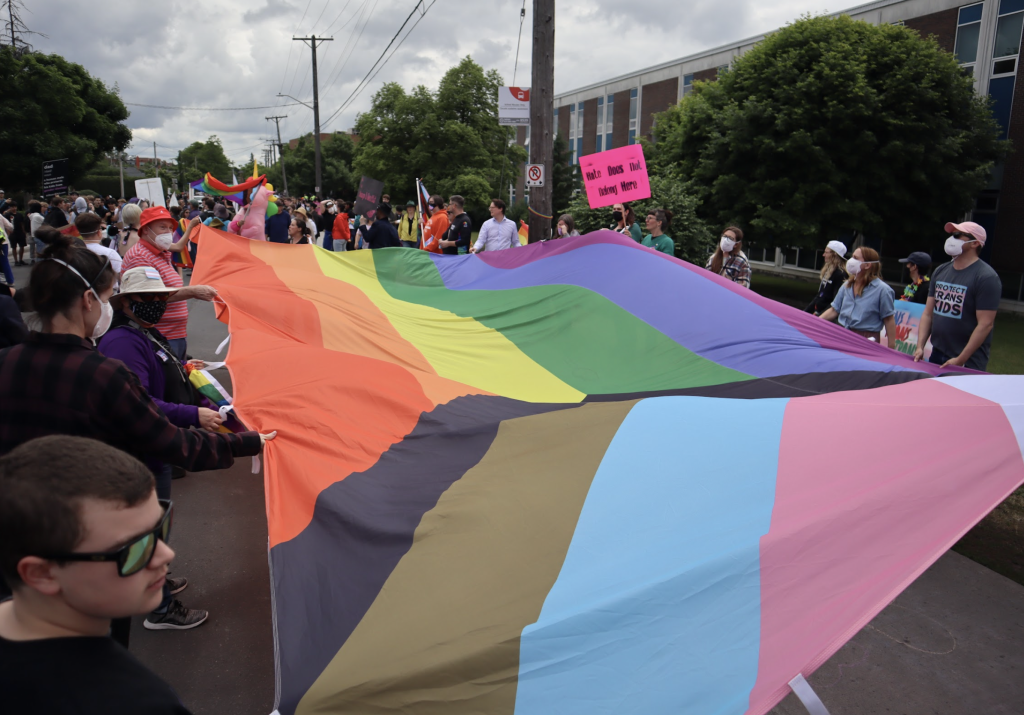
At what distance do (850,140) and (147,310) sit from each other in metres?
16.5

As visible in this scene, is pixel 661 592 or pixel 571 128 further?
pixel 571 128

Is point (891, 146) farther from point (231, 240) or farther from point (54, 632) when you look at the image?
point (54, 632)

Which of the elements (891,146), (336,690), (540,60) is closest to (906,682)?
(336,690)

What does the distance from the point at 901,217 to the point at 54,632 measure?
18951 mm

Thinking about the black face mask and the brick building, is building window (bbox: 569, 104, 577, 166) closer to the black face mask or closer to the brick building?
the brick building

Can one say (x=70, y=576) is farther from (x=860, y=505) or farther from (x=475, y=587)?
(x=860, y=505)

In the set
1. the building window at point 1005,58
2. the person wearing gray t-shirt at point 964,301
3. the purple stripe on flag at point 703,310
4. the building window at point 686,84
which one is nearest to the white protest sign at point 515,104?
the purple stripe on flag at point 703,310

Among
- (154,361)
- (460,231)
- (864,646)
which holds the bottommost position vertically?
(864,646)

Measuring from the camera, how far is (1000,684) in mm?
3205

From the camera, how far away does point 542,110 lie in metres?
9.64

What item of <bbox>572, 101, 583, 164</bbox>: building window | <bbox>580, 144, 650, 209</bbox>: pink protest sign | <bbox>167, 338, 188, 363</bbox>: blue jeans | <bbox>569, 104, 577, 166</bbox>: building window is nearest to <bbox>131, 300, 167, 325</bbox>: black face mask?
<bbox>167, 338, 188, 363</bbox>: blue jeans

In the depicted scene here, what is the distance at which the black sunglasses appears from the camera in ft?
3.66

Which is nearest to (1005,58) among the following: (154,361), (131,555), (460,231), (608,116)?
(460,231)

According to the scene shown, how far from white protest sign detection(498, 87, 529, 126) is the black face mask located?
7.30 meters
